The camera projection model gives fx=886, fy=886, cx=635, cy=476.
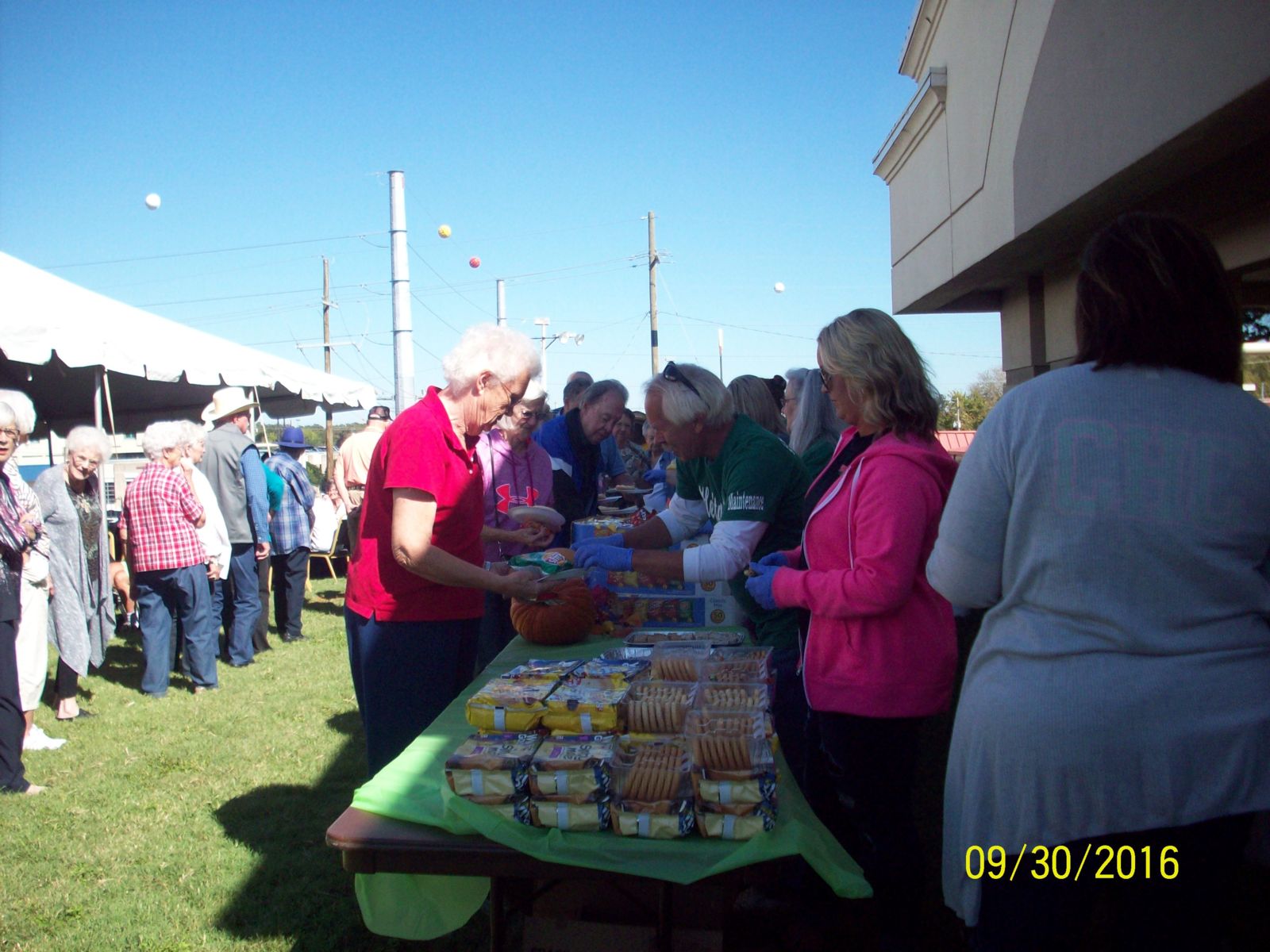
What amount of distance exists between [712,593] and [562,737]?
1500 millimetres

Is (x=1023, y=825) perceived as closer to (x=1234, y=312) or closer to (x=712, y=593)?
(x=1234, y=312)

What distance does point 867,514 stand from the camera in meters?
1.98

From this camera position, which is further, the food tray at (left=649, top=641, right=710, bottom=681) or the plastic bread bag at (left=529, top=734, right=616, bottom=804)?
the food tray at (left=649, top=641, right=710, bottom=681)

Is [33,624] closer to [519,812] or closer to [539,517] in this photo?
[539,517]

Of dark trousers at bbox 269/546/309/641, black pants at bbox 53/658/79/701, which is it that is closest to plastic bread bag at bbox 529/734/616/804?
black pants at bbox 53/658/79/701

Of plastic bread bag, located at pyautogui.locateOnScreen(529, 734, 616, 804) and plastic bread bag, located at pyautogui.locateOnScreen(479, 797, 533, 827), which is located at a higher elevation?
plastic bread bag, located at pyautogui.locateOnScreen(529, 734, 616, 804)

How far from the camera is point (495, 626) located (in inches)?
157

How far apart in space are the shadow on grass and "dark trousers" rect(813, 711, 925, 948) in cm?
143

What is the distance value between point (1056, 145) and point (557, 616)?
3.77 m

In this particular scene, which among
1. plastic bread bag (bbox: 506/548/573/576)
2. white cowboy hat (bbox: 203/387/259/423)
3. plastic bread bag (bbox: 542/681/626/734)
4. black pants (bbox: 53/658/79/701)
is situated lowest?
black pants (bbox: 53/658/79/701)

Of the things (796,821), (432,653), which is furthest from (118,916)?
(796,821)

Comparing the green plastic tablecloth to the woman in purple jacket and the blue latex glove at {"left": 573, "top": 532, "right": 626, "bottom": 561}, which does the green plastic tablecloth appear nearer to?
the blue latex glove at {"left": 573, "top": 532, "right": 626, "bottom": 561}

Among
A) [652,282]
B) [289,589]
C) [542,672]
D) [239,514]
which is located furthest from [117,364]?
[652,282]

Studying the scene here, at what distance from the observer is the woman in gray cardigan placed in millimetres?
5258
